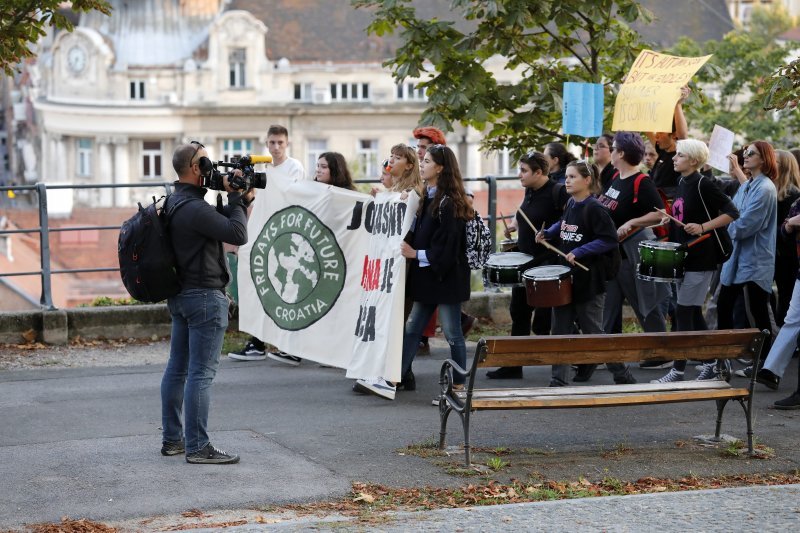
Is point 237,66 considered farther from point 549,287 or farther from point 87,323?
point 549,287

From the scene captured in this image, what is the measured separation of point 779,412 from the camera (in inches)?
392

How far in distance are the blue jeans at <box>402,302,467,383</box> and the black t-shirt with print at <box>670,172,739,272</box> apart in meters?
1.96

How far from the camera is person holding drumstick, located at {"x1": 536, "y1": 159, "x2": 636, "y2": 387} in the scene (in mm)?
10336

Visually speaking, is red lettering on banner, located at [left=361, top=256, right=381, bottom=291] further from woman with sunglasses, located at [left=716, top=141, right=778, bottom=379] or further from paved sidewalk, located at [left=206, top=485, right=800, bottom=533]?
paved sidewalk, located at [left=206, top=485, right=800, bottom=533]

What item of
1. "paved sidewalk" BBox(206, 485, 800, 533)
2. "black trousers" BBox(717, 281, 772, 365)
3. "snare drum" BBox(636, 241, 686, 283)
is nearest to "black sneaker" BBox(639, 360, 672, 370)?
"black trousers" BBox(717, 281, 772, 365)

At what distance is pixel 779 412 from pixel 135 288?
4799mm

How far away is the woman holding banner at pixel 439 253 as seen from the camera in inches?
396

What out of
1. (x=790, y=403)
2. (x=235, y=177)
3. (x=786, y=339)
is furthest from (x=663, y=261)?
(x=235, y=177)

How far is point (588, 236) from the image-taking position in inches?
411

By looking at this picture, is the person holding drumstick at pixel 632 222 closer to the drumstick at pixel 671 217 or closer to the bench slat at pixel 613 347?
the drumstick at pixel 671 217

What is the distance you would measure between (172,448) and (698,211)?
4653 mm

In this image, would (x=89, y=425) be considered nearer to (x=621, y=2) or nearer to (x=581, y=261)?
(x=581, y=261)

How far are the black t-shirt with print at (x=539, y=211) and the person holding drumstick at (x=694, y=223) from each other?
0.91m

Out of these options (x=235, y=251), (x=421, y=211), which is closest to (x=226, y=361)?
(x=235, y=251)
